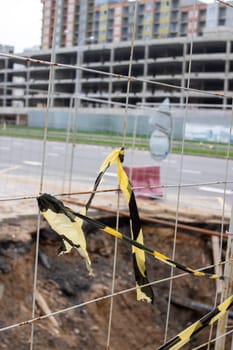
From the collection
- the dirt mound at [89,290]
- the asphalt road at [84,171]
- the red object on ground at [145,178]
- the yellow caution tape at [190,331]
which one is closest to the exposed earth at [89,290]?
the dirt mound at [89,290]

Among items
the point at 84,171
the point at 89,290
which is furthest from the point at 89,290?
the point at 84,171

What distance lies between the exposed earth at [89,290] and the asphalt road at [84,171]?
4.77 feet

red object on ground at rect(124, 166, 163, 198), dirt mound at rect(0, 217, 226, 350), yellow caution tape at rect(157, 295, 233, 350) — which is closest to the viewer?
yellow caution tape at rect(157, 295, 233, 350)

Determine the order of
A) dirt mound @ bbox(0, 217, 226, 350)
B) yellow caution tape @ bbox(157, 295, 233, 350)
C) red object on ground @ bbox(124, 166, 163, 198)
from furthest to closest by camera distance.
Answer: red object on ground @ bbox(124, 166, 163, 198), dirt mound @ bbox(0, 217, 226, 350), yellow caution tape @ bbox(157, 295, 233, 350)

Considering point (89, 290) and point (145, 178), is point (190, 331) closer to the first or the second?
point (89, 290)

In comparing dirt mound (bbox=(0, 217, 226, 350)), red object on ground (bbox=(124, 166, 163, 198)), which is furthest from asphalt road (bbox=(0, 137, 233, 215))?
dirt mound (bbox=(0, 217, 226, 350))

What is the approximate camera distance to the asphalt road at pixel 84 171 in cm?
922

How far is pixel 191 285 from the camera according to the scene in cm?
701

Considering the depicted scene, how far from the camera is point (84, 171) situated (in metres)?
12.4

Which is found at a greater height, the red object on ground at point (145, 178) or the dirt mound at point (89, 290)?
the red object on ground at point (145, 178)

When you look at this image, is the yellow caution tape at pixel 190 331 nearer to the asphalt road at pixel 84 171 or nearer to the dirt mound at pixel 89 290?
the dirt mound at pixel 89 290

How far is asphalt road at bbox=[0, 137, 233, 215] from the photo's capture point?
9.22 metres

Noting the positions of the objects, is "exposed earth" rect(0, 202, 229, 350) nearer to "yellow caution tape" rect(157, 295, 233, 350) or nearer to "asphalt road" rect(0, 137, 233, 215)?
"asphalt road" rect(0, 137, 233, 215)

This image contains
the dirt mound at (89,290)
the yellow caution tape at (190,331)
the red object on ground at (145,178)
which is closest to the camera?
the yellow caution tape at (190,331)
